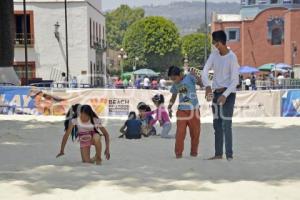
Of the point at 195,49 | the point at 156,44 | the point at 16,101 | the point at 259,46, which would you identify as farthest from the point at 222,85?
the point at 195,49

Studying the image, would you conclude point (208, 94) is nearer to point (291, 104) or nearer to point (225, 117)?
point (225, 117)

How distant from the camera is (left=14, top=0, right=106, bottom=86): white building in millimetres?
40562

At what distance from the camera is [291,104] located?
65.7 feet

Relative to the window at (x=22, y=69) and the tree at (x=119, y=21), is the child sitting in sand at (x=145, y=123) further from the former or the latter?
the tree at (x=119, y=21)

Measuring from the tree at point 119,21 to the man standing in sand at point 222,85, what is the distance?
5271 inches

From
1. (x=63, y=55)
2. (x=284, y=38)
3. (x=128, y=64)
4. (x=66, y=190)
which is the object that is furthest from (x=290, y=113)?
(x=128, y=64)

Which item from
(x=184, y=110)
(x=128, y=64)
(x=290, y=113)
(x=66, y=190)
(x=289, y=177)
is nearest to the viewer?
(x=66, y=190)

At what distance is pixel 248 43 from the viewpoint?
6575 centimetres

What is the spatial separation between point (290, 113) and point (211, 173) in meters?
13.2

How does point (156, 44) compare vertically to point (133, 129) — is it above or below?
above

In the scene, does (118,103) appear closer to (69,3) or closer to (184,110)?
(184,110)

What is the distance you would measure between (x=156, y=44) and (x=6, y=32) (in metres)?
61.8

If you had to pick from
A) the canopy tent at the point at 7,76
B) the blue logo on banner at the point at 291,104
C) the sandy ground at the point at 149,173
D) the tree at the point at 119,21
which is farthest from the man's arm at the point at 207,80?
the tree at the point at 119,21

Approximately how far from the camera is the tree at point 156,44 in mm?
83250
